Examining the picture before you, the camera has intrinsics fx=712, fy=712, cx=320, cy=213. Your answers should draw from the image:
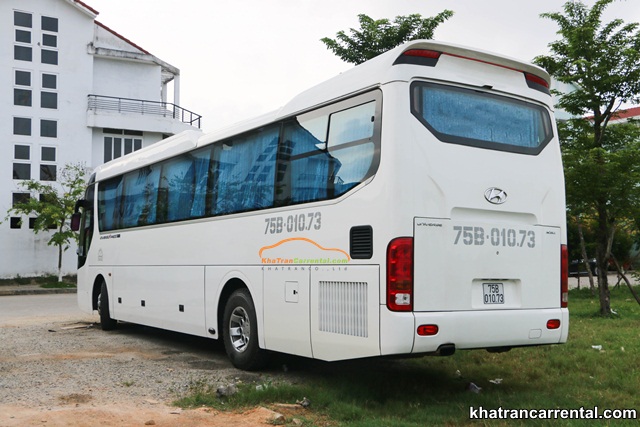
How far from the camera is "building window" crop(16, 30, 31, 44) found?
3494cm

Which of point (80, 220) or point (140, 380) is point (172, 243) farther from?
point (80, 220)

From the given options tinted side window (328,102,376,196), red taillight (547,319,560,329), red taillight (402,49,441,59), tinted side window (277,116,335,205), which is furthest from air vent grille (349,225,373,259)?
red taillight (547,319,560,329)

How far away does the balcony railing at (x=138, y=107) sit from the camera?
36562 millimetres

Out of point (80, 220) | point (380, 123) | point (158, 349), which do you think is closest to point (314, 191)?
point (380, 123)

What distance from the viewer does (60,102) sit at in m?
35.3

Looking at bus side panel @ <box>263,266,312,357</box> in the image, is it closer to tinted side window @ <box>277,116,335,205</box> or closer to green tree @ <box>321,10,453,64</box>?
tinted side window @ <box>277,116,335,205</box>

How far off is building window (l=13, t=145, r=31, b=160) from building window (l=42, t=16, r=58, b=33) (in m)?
6.27

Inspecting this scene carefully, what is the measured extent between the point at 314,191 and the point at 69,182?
28.5 m

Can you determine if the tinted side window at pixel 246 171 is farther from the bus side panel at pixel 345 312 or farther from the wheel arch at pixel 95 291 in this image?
the wheel arch at pixel 95 291

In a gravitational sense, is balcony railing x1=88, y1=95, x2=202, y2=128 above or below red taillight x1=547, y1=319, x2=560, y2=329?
above

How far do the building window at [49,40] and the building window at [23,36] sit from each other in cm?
70

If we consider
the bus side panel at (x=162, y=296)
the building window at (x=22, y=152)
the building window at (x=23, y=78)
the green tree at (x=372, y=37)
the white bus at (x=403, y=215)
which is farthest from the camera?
the building window at (x=23, y=78)

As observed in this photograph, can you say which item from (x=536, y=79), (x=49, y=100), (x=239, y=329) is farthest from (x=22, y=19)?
(x=536, y=79)

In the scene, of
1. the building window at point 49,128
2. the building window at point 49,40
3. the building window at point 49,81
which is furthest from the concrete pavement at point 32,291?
the building window at point 49,40
